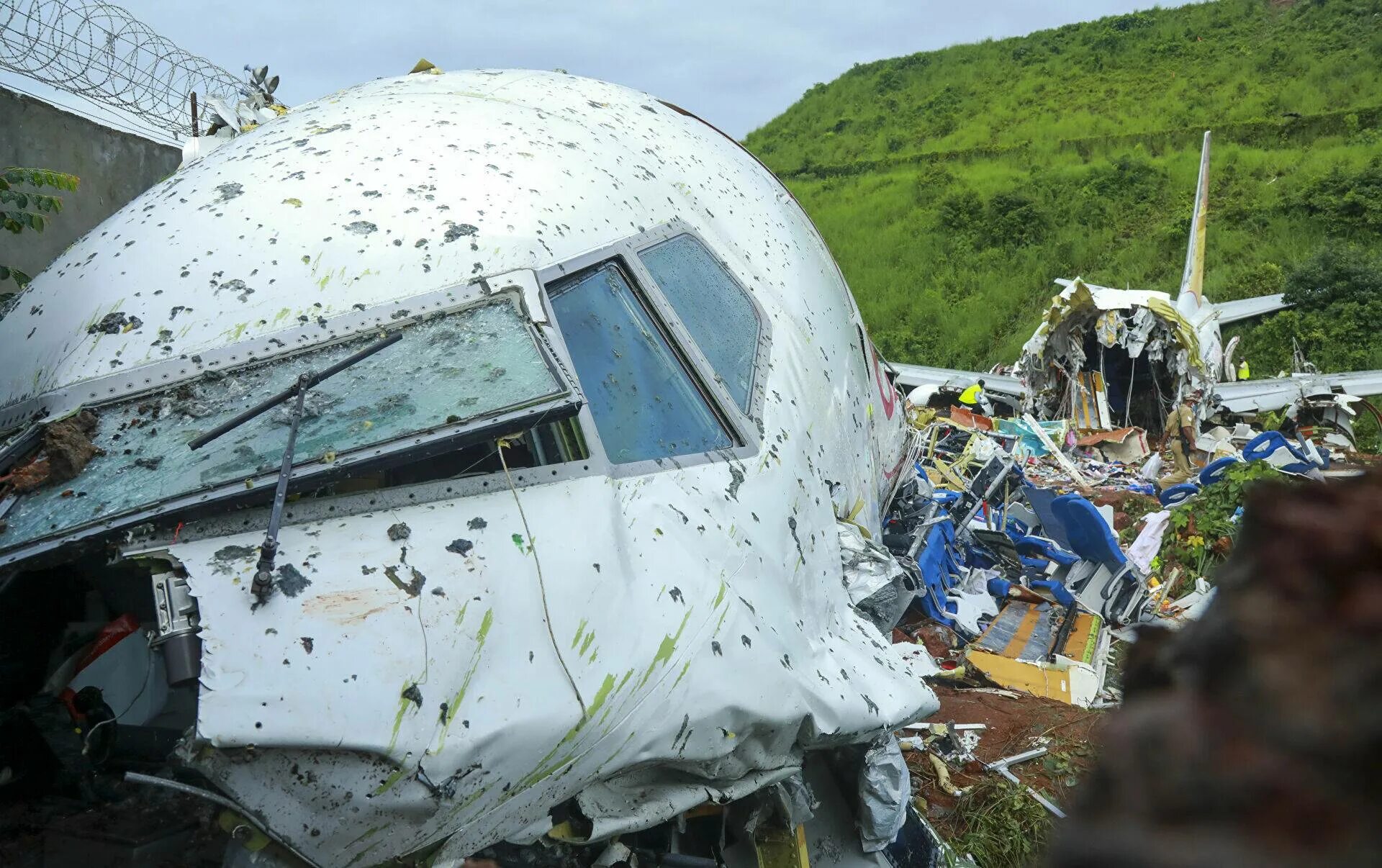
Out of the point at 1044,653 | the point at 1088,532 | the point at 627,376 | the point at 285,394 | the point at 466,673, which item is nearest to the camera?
the point at 466,673

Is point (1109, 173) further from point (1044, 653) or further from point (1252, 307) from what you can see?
point (1044, 653)

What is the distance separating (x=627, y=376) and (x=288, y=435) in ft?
3.24

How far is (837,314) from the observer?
4859 mm

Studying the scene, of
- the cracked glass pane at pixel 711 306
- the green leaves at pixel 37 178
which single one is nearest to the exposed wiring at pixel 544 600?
the cracked glass pane at pixel 711 306

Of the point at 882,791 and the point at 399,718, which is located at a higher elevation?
the point at 399,718

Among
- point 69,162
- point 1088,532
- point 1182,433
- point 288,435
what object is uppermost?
point 69,162

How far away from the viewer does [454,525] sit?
84.5 inches

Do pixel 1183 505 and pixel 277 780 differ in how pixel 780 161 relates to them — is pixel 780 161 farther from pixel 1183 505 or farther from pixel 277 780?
pixel 277 780

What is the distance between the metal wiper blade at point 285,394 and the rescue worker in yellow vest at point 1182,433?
42.5ft

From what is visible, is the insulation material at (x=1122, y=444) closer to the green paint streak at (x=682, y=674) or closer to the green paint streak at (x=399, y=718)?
the green paint streak at (x=682, y=674)

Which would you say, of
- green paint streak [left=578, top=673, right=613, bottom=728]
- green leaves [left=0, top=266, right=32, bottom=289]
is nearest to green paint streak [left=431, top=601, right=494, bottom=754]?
green paint streak [left=578, top=673, right=613, bottom=728]

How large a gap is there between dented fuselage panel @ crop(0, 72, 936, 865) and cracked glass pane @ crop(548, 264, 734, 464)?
0.11ft

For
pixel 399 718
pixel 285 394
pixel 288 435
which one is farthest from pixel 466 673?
pixel 285 394

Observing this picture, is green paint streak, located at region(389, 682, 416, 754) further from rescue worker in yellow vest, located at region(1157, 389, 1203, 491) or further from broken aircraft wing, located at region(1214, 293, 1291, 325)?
broken aircraft wing, located at region(1214, 293, 1291, 325)
